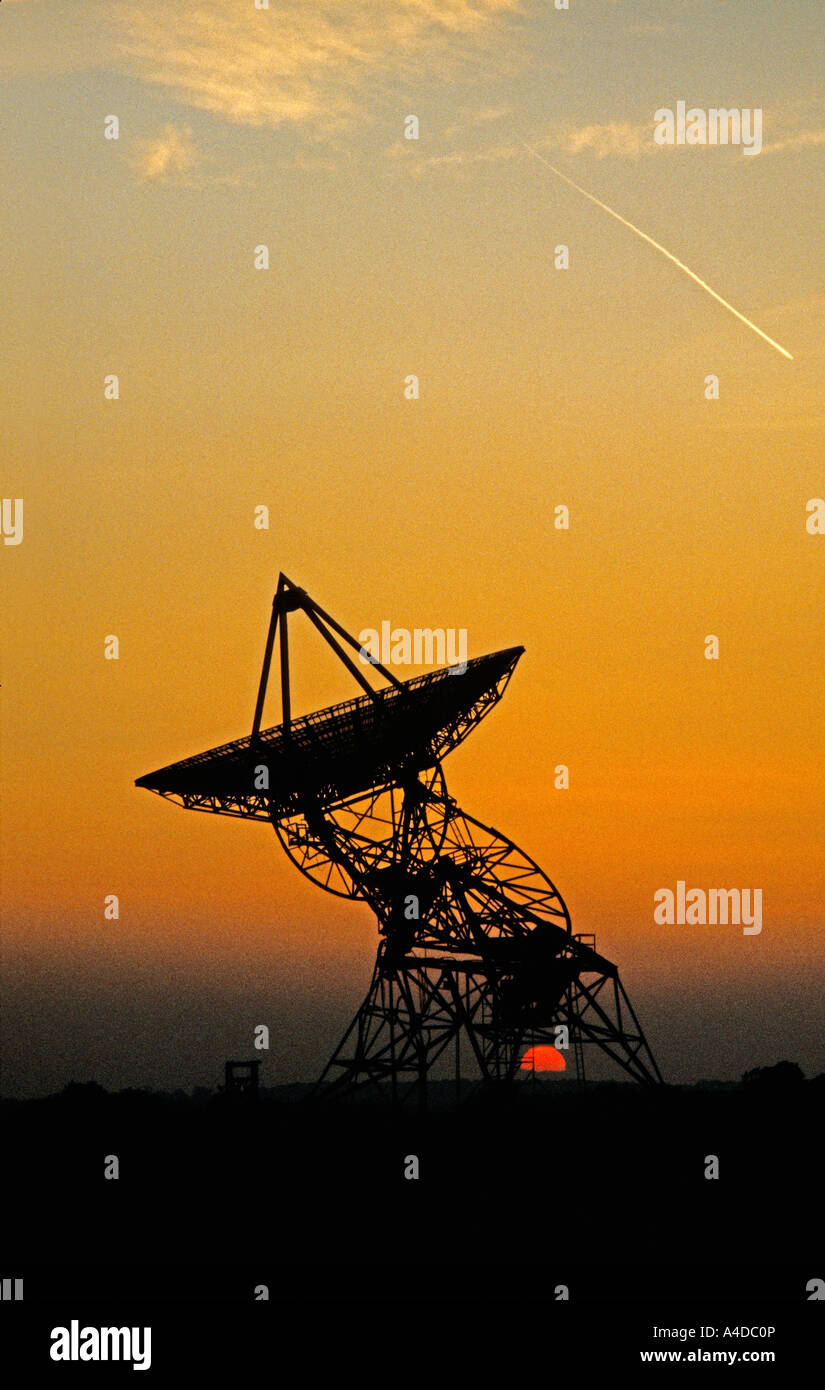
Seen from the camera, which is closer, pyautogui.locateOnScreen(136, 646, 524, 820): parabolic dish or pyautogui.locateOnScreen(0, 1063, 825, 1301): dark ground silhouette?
pyautogui.locateOnScreen(0, 1063, 825, 1301): dark ground silhouette

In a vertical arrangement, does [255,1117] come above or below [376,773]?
below

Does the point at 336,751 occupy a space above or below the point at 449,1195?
above

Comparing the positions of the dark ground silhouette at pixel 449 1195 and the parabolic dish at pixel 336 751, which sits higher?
the parabolic dish at pixel 336 751

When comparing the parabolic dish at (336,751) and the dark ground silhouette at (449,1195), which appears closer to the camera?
the dark ground silhouette at (449,1195)

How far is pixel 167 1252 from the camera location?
41062 millimetres

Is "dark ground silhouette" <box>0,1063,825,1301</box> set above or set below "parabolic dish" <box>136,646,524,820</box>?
below
